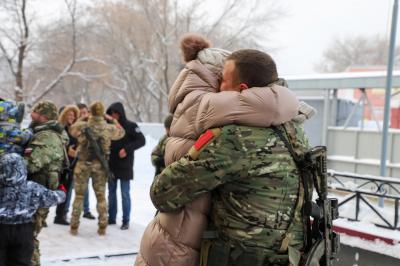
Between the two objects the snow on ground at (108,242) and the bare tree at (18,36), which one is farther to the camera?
the bare tree at (18,36)

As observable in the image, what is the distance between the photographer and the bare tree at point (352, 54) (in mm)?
60222

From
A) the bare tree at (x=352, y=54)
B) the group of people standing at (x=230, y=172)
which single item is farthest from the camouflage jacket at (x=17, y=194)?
the bare tree at (x=352, y=54)

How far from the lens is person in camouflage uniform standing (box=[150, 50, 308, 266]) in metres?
2.02

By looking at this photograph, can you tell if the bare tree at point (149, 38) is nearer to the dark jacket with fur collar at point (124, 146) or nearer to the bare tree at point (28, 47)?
the bare tree at point (28, 47)

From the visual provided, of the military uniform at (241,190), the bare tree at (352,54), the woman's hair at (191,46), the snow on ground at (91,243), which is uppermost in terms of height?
the bare tree at (352,54)

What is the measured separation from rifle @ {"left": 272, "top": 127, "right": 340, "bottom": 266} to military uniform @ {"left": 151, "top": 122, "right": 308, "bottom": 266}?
9cm

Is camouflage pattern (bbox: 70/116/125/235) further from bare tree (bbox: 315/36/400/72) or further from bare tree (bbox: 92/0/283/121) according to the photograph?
bare tree (bbox: 315/36/400/72)

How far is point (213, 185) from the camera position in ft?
6.63

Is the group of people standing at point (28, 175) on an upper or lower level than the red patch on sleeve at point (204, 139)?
lower

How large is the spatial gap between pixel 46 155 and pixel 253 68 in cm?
270

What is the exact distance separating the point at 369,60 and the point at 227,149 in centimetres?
6277

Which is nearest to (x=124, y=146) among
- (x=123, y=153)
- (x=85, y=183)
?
(x=123, y=153)

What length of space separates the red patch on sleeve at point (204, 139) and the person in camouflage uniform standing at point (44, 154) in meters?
2.56

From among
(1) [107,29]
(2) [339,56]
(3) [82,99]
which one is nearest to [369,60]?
(2) [339,56]
